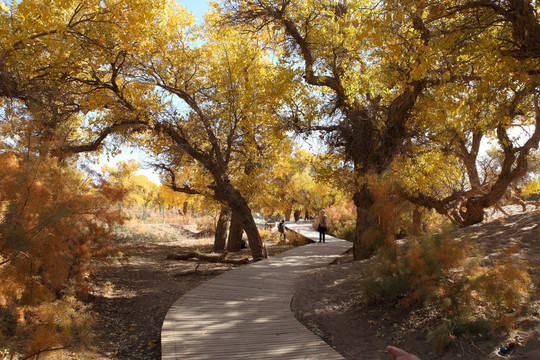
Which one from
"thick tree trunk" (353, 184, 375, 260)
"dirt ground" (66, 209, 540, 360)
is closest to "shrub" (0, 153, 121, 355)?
"dirt ground" (66, 209, 540, 360)

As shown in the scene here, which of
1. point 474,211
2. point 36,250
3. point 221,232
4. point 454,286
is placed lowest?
point 454,286

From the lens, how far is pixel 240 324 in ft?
19.0

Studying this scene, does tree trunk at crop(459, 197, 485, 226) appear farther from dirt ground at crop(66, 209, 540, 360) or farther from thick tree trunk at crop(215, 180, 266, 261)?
thick tree trunk at crop(215, 180, 266, 261)

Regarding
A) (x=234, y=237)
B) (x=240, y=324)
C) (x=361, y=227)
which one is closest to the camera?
(x=240, y=324)

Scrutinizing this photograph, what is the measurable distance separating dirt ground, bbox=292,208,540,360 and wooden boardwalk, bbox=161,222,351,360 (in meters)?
0.40

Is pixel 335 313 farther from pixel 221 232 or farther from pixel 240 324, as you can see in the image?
pixel 221 232

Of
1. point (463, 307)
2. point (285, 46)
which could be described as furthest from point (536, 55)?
point (285, 46)

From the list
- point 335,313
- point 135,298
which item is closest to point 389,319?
point 335,313

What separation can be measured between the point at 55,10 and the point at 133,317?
5.73m

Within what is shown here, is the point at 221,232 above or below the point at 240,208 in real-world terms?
below

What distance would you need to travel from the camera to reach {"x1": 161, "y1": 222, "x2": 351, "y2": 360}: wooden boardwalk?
475cm

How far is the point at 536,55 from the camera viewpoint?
4.74m

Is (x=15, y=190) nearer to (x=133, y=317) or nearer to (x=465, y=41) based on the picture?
(x=133, y=317)

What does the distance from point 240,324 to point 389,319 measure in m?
2.20
